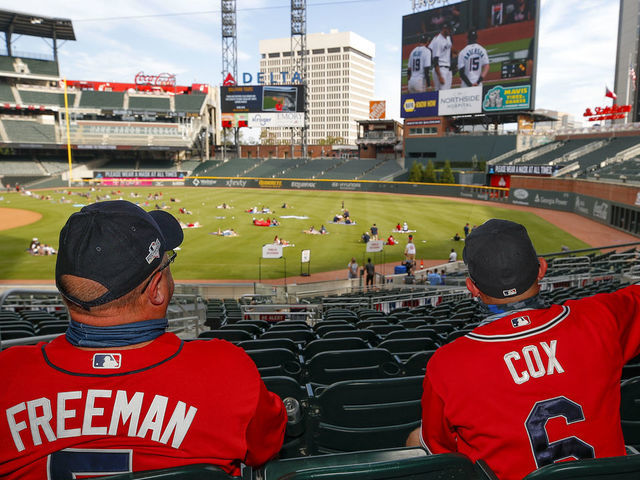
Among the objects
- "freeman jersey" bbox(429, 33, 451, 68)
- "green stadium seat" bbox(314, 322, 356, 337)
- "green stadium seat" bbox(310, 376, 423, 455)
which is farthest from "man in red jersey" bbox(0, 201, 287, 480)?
"freeman jersey" bbox(429, 33, 451, 68)

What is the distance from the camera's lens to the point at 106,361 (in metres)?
1.91

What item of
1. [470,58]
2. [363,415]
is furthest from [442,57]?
[363,415]

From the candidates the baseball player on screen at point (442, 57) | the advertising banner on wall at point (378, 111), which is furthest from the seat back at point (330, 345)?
the advertising banner on wall at point (378, 111)

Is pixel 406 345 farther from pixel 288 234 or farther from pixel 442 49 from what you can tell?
pixel 442 49

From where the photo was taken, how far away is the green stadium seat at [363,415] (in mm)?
3303

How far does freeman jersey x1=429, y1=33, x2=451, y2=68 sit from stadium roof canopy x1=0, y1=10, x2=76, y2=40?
6465 centimetres

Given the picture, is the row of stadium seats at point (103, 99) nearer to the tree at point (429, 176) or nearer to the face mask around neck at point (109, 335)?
the tree at point (429, 176)

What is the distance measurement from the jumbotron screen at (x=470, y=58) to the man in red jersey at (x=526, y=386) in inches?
2860

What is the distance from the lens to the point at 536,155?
61250mm

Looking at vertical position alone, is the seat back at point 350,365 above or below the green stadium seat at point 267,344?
above

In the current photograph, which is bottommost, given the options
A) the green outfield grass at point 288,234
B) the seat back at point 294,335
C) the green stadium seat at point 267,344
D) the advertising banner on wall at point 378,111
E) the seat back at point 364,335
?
the green outfield grass at point 288,234

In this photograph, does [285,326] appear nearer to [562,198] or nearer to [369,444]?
[369,444]

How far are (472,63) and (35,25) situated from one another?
77034 mm

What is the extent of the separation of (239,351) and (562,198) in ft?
163
